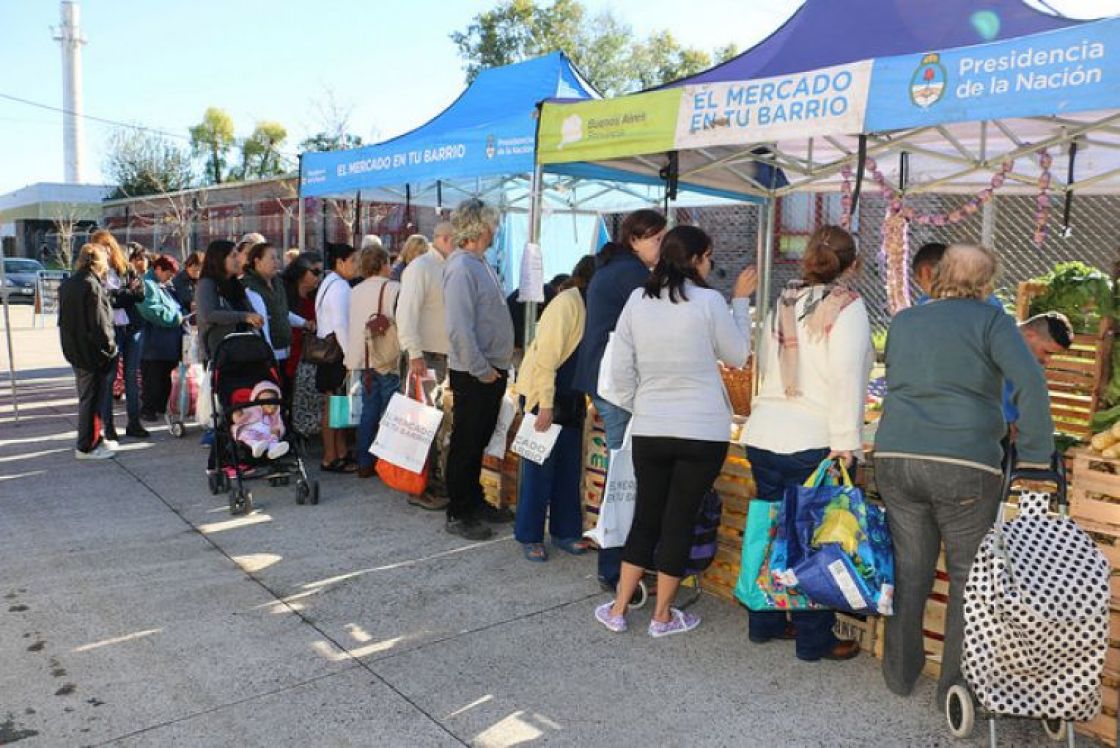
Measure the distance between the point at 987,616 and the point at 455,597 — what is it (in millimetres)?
2433

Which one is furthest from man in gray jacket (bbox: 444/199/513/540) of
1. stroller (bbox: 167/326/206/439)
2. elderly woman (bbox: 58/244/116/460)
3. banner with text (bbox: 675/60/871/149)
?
stroller (bbox: 167/326/206/439)

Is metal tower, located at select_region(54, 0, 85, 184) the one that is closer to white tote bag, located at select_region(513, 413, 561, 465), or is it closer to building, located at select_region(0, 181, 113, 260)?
building, located at select_region(0, 181, 113, 260)

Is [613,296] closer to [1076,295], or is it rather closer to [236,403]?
[1076,295]

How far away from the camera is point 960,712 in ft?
10.1

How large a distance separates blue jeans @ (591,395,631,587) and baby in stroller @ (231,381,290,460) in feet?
8.09

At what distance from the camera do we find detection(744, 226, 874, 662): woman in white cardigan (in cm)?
338

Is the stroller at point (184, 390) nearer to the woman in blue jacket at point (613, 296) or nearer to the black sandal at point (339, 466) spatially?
the black sandal at point (339, 466)

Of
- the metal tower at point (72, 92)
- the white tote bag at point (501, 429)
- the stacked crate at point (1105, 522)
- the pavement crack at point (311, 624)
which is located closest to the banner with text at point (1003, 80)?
the stacked crate at point (1105, 522)

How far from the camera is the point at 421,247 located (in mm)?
6820

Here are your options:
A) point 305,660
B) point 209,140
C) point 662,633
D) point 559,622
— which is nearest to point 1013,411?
point 662,633

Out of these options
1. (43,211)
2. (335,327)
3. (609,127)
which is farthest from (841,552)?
(43,211)

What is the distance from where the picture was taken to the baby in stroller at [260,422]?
5.67 metres

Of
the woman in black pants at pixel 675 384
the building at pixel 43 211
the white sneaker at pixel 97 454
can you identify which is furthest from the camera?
the building at pixel 43 211

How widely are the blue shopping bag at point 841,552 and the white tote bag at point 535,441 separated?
1.57 meters
